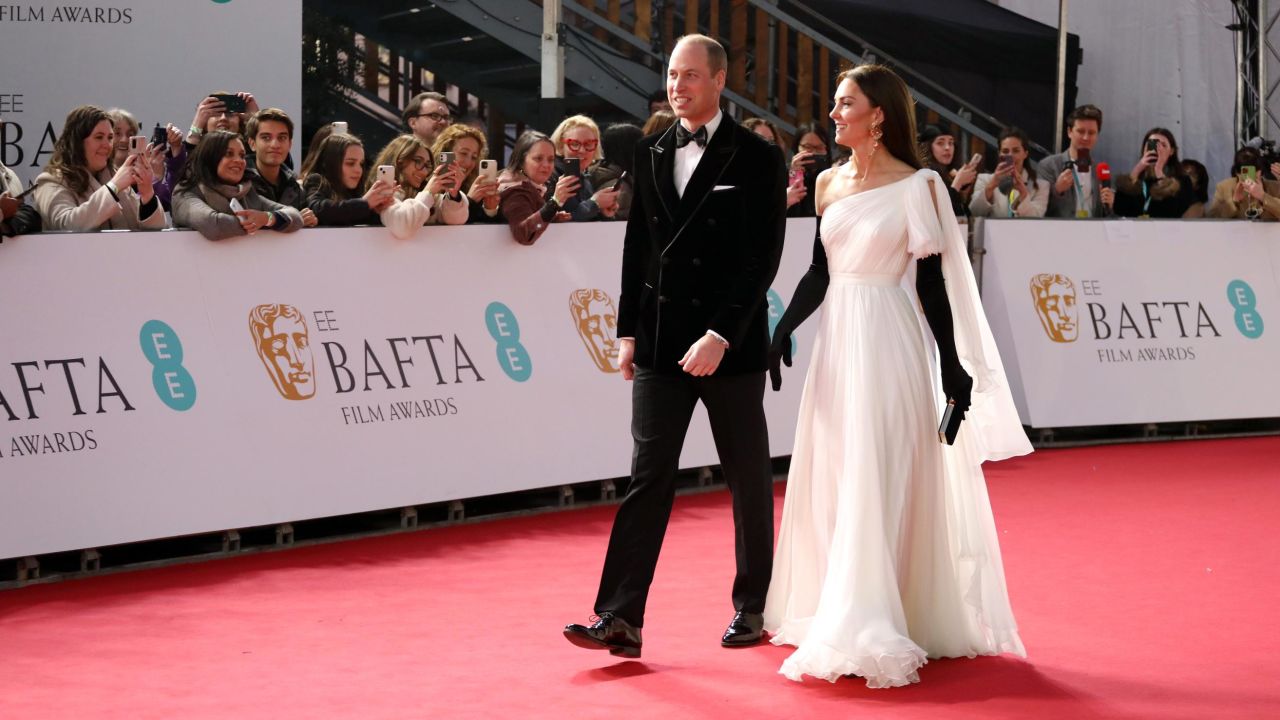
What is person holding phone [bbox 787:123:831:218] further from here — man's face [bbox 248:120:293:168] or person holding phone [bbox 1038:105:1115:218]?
man's face [bbox 248:120:293:168]

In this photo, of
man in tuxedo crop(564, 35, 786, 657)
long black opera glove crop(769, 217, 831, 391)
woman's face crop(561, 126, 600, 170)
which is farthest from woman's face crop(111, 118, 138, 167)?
long black opera glove crop(769, 217, 831, 391)

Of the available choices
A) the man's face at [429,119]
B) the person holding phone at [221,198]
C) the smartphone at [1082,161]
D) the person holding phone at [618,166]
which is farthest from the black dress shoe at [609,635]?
the smartphone at [1082,161]

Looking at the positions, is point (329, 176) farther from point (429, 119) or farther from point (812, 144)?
point (812, 144)

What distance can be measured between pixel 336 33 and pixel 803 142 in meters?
3.87

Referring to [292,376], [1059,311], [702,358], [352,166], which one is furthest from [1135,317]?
[702,358]

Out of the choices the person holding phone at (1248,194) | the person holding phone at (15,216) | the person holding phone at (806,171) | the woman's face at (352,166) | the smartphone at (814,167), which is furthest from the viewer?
the person holding phone at (1248,194)

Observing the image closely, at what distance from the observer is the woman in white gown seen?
479 cm

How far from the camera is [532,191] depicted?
7.87 m

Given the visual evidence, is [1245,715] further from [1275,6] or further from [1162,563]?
[1275,6]

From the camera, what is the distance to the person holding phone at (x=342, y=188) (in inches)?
285

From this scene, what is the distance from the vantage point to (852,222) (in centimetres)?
493

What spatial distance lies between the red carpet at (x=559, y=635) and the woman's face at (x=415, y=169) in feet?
6.01

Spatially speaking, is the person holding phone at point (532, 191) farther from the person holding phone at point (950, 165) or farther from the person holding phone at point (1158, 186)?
the person holding phone at point (1158, 186)

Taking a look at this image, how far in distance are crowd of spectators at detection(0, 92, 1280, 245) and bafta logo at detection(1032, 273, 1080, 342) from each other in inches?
26.8
